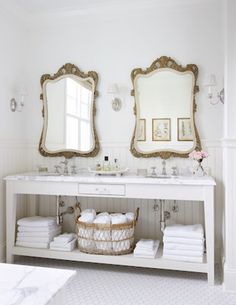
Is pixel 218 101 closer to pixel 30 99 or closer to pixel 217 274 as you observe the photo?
pixel 217 274

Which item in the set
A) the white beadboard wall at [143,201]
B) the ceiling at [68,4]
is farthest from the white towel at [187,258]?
the ceiling at [68,4]

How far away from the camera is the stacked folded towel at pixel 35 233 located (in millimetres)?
3206

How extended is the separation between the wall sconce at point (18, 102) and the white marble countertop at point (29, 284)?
2492mm

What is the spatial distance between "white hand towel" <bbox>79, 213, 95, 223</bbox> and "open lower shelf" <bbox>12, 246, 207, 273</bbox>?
1.01ft

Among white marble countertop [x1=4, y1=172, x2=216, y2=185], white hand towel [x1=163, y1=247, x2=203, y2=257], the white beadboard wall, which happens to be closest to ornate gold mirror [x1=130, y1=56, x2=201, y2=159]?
the white beadboard wall

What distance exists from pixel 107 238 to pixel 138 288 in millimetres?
512

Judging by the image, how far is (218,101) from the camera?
324cm

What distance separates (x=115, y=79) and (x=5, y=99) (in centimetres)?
116

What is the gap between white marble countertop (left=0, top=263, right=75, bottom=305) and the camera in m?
1.03

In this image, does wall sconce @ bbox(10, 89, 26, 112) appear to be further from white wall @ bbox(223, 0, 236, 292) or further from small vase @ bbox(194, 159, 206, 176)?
white wall @ bbox(223, 0, 236, 292)

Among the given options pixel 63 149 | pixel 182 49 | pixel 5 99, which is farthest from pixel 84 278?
pixel 182 49

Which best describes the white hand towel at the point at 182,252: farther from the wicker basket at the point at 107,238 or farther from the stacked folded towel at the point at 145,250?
the wicker basket at the point at 107,238

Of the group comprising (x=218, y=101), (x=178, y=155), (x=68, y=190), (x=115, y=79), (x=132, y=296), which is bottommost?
(x=132, y=296)

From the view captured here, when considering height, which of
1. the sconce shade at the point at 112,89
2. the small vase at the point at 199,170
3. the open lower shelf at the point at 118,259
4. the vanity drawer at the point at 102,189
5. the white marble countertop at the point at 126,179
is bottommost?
the open lower shelf at the point at 118,259
